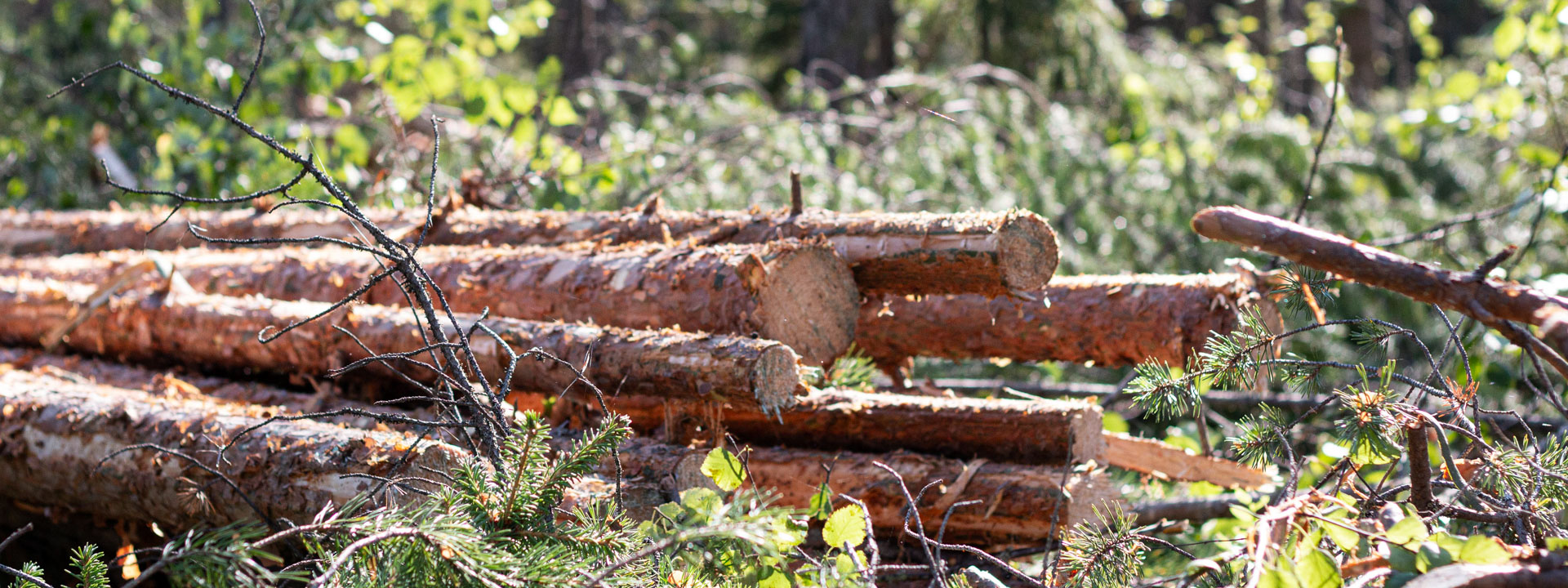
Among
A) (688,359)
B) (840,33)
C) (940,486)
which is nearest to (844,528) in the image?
(688,359)

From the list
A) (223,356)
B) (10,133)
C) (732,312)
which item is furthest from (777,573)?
(10,133)

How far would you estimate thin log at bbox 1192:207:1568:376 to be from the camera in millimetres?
1212

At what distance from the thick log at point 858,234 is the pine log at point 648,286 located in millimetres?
113

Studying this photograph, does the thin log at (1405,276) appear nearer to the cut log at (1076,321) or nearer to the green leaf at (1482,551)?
the green leaf at (1482,551)

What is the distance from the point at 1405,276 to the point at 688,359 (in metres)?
1.22

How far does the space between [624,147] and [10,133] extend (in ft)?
13.9

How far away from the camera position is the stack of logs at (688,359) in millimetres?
1969

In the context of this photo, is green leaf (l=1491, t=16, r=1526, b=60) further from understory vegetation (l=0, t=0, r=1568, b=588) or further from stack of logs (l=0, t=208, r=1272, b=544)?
stack of logs (l=0, t=208, r=1272, b=544)

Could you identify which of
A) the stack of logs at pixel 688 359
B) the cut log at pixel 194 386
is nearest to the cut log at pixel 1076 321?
the stack of logs at pixel 688 359

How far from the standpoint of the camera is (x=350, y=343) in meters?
2.47

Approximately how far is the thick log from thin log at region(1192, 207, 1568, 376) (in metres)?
0.73

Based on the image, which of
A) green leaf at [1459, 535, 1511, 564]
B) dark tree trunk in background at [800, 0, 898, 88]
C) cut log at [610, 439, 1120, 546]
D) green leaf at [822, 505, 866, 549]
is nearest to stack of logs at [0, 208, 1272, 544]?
cut log at [610, 439, 1120, 546]

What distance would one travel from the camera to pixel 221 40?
5.29 metres

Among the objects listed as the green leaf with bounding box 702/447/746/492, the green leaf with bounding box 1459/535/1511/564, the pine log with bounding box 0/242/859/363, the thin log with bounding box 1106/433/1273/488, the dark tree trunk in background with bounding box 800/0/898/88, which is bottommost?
the thin log with bounding box 1106/433/1273/488
